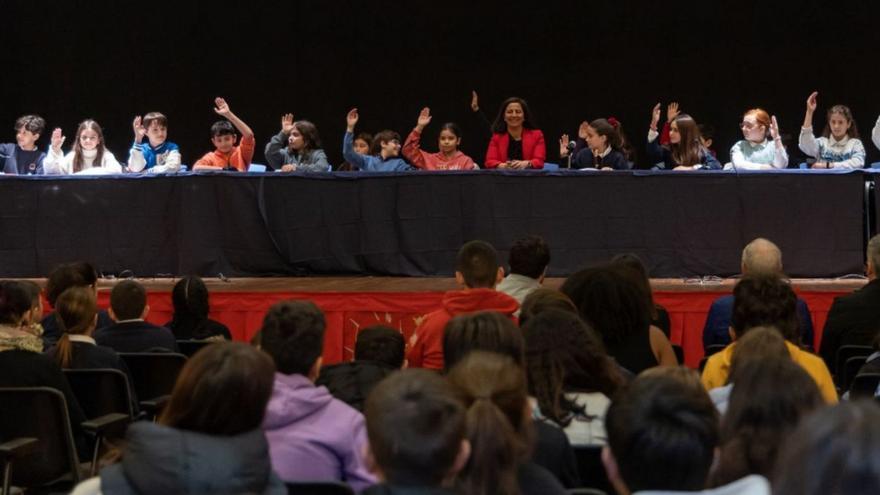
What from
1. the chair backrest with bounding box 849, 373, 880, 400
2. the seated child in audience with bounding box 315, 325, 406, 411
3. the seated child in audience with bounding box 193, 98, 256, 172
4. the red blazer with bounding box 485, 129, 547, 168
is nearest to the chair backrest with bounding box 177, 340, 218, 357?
the seated child in audience with bounding box 315, 325, 406, 411

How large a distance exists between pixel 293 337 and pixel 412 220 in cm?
526

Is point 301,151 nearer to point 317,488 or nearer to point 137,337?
point 137,337

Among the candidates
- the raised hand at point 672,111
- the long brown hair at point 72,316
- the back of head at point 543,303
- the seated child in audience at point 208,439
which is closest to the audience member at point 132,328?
the long brown hair at point 72,316

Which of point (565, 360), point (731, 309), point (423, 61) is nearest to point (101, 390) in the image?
point (565, 360)

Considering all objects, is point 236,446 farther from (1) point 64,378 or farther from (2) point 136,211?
(2) point 136,211

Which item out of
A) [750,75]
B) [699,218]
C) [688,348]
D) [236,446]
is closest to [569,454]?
[236,446]

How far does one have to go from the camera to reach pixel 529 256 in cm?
562

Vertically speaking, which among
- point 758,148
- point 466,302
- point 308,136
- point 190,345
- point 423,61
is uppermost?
point 423,61

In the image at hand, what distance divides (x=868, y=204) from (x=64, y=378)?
230 inches

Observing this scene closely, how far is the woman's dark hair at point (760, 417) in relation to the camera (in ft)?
8.00

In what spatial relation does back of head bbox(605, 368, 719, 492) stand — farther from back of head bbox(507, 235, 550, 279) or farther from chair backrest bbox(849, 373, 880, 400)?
back of head bbox(507, 235, 550, 279)

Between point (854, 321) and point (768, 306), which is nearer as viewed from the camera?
point (768, 306)

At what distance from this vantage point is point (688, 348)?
7.45 metres

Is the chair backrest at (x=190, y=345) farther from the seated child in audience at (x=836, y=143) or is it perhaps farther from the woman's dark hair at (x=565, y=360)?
the seated child in audience at (x=836, y=143)
